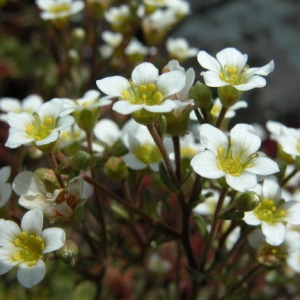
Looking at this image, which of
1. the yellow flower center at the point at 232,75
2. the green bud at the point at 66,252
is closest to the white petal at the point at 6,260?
the green bud at the point at 66,252

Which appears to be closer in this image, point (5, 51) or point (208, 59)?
point (208, 59)

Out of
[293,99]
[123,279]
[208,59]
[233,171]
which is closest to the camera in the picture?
[233,171]

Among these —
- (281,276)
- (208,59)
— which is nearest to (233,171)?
(208,59)

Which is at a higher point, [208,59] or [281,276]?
[208,59]

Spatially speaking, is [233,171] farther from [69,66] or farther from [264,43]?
[264,43]

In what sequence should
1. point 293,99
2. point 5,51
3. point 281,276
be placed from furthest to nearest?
point 5,51
point 293,99
point 281,276

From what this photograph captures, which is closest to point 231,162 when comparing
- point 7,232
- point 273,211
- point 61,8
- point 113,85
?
point 273,211

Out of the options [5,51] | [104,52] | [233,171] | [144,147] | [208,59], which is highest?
[208,59]

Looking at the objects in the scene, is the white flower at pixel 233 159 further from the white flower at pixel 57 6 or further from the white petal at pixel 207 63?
the white flower at pixel 57 6
